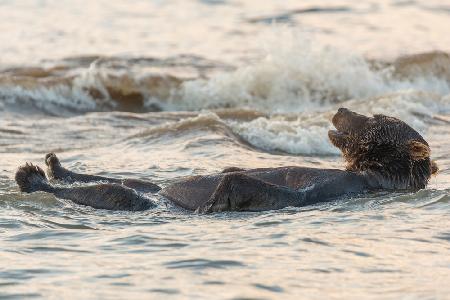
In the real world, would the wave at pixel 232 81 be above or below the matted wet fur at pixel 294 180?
above

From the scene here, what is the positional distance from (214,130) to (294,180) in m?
5.48

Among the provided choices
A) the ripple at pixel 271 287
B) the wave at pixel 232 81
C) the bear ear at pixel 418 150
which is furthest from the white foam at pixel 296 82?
the ripple at pixel 271 287

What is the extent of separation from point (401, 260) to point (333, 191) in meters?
2.19

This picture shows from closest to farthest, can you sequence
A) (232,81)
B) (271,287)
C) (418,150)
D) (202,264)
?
(271,287) → (202,264) → (418,150) → (232,81)

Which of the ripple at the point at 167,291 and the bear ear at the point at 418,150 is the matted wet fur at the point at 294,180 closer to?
the bear ear at the point at 418,150

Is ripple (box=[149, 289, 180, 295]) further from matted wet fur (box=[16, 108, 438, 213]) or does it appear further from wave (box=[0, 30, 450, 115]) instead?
wave (box=[0, 30, 450, 115])

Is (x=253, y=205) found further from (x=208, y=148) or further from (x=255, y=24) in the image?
(x=255, y=24)

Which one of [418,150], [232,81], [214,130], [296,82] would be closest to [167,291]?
[418,150]

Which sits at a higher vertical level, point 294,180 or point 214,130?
point 214,130

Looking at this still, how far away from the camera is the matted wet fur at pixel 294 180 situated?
1073 centimetres

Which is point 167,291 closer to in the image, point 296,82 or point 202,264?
point 202,264

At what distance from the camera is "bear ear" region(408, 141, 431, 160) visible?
11344 millimetres

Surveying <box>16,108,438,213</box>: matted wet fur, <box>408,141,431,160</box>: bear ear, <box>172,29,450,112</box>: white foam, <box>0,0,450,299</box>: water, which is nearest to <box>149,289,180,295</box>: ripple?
<box>0,0,450,299</box>: water

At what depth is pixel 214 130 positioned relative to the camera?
54.4 feet
